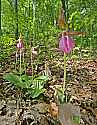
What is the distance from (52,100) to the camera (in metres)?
1.71

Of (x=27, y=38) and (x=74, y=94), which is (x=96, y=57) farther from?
(x=74, y=94)

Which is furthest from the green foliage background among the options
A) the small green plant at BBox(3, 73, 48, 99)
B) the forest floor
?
the small green plant at BBox(3, 73, 48, 99)

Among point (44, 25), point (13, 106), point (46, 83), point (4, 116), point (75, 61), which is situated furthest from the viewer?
point (44, 25)

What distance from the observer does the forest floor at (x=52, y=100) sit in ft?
4.74

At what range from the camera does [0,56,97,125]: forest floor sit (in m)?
1.44

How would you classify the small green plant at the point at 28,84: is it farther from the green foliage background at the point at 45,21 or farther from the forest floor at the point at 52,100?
the green foliage background at the point at 45,21

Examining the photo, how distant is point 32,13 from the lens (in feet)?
13.5

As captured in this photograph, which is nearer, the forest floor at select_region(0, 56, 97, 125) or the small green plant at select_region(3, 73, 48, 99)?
the forest floor at select_region(0, 56, 97, 125)

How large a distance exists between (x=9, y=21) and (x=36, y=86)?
7.84 ft

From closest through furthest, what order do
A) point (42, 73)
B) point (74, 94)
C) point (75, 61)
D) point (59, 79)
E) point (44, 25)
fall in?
1. point (74, 94)
2. point (59, 79)
3. point (42, 73)
4. point (75, 61)
5. point (44, 25)

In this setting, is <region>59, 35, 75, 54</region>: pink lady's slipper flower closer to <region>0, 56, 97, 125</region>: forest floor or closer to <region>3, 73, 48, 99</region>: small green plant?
<region>0, 56, 97, 125</region>: forest floor

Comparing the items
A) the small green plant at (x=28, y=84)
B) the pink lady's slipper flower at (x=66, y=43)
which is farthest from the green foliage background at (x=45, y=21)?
the pink lady's slipper flower at (x=66, y=43)

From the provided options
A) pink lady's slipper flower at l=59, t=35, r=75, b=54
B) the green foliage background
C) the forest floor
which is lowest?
the forest floor

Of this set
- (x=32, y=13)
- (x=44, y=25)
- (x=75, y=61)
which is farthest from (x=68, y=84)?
(x=32, y=13)
